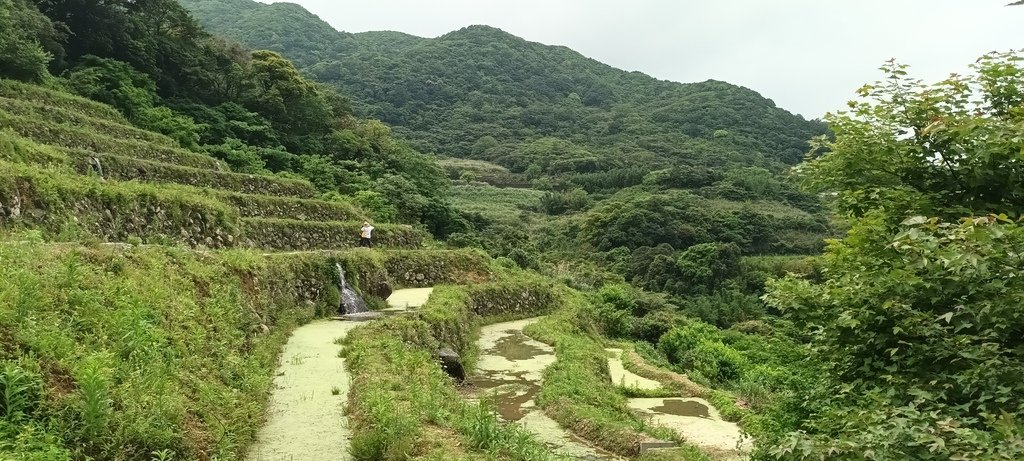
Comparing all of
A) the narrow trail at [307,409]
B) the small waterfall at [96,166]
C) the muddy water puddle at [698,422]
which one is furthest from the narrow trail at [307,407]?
the small waterfall at [96,166]

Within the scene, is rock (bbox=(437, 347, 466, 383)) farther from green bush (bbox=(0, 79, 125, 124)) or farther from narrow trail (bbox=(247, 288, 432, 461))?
green bush (bbox=(0, 79, 125, 124))

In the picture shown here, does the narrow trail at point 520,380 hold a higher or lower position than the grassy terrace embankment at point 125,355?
lower

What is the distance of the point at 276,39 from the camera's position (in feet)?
398

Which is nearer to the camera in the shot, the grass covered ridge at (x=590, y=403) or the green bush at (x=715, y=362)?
the grass covered ridge at (x=590, y=403)

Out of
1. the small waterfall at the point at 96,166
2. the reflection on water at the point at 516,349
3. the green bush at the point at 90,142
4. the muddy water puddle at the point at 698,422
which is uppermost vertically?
the green bush at the point at 90,142

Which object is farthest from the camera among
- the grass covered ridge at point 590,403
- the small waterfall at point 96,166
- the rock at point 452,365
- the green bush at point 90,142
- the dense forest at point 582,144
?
the dense forest at point 582,144

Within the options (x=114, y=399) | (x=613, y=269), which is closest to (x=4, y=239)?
(x=114, y=399)

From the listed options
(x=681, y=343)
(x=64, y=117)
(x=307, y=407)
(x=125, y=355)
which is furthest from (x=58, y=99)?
(x=681, y=343)

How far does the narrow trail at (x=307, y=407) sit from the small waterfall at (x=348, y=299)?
372cm

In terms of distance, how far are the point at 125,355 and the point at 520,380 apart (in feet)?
31.5

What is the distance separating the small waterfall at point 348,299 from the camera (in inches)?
658

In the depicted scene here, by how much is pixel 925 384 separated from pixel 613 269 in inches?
1696

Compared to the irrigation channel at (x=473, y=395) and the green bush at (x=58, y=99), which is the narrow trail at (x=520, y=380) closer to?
the irrigation channel at (x=473, y=395)

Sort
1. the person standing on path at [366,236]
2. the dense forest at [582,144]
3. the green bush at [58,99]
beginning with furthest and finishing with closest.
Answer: the dense forest at [582,144], the person standing on path at [366,236], the green bush at [58,99]
